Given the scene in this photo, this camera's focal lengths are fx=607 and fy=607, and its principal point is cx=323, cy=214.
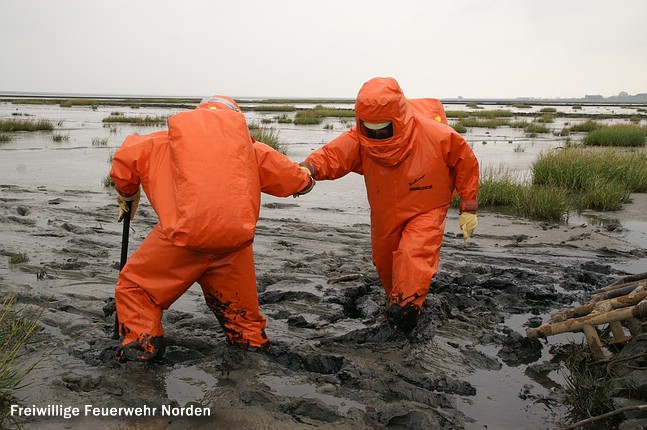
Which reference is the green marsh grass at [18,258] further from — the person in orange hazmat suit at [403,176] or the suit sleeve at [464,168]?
the suit sleeve at [464,168]

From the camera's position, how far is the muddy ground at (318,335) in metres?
3.54

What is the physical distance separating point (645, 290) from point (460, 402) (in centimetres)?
138

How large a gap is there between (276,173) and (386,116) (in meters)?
0.96

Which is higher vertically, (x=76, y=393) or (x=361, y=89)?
(x=361, y=89)

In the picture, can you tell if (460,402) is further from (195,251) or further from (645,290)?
(195,251)

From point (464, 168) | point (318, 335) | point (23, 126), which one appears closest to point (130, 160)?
point (318, 335)

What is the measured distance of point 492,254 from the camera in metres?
7.21

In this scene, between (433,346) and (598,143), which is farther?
(598,143)

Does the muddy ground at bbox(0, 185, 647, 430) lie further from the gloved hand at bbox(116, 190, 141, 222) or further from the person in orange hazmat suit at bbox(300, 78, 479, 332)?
the gloved hand at bbox(116, 190, 141, 222)

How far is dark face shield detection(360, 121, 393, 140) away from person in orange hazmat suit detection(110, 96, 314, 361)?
0.61 meters

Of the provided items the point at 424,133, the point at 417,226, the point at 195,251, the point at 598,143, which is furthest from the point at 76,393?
the point at 598,143

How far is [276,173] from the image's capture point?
410 centimetres

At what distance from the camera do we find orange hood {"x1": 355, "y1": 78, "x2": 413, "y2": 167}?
4.41m

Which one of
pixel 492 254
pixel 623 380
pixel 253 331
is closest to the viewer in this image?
pixel 623 380
